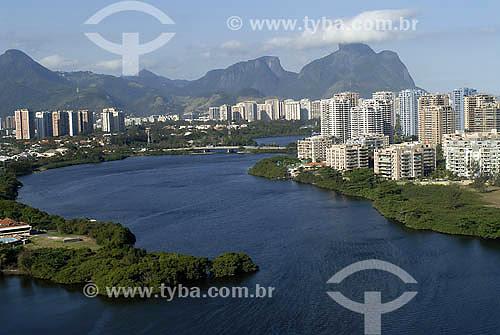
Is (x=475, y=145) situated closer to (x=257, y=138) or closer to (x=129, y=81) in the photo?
(x=257, y=138)

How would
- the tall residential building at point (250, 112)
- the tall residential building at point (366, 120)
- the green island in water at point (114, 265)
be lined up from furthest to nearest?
the tall residential building at point (250, 112)
the tall residential building at point (366, 120)
the green island in water at point (114, 265)

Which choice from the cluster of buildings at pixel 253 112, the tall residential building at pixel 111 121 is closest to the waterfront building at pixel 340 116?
the tall residential building at pixel 111 121

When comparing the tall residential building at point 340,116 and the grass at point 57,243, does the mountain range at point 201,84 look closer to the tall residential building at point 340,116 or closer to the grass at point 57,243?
the tall residential building at point 340,116

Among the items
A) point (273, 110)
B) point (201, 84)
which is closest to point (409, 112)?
point (273, 110)

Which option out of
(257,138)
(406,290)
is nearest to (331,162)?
(406,290)

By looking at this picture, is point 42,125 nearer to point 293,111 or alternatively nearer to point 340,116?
point 340,116
